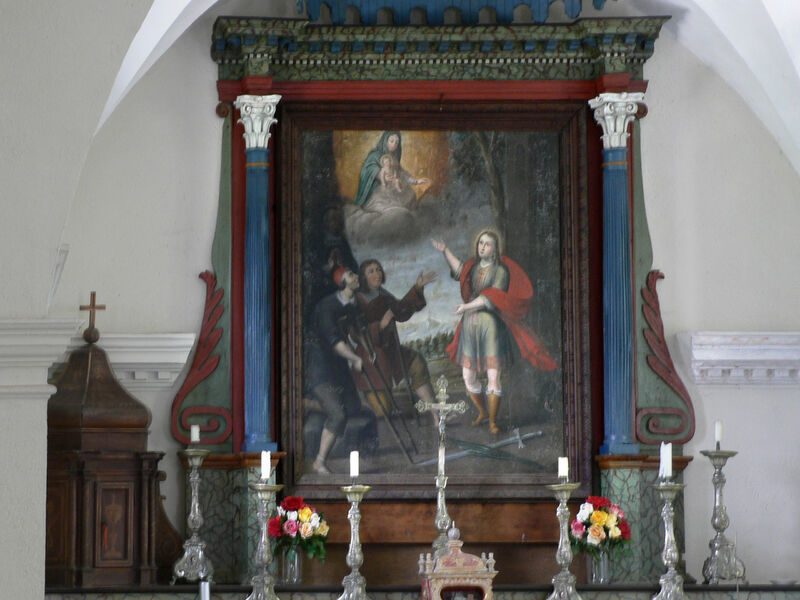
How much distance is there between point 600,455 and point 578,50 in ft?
9.10

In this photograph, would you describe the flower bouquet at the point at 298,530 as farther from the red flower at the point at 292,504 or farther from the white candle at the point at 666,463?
the white candle at the point at 666,463

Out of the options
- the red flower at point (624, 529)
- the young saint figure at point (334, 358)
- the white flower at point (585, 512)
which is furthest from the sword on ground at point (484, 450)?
the red flower at point (624, 529)

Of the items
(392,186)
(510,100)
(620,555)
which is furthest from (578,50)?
(620,555)

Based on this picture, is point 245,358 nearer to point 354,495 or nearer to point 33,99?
point 354,495

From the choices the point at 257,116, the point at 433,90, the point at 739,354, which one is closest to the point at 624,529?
the point at 739,354

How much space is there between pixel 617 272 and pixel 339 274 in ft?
6.18

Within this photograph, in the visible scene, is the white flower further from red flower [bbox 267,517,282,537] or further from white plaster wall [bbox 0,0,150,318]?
white plaster wall [bbox 0,0,150,318]

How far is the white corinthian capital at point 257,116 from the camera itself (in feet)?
37.2

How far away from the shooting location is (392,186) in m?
11.7

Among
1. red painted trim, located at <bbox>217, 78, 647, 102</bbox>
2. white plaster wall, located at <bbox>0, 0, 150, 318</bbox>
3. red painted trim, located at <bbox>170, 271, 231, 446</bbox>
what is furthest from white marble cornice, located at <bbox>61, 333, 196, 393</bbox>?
white plaster wall, located at <bbox>0, 0, 150, 318</bbox>

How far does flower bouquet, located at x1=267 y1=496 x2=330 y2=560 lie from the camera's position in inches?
415

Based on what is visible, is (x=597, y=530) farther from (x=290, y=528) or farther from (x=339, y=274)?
(x=339, y=274)

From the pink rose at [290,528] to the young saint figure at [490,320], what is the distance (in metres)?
1.64

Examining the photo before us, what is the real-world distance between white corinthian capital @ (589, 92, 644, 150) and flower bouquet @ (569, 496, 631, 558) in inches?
98.3
